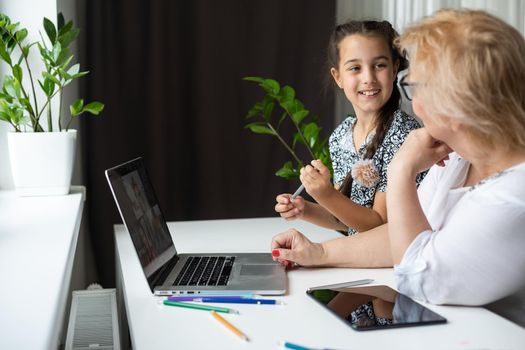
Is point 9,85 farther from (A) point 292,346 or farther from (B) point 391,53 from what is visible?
(A) point 292,346

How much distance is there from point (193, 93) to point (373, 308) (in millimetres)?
1908

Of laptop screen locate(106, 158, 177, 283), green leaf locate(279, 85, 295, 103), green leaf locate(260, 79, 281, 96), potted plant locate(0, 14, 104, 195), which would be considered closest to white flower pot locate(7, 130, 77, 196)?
potted plant locate(0, 14, 104, 195)

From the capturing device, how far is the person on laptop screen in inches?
41.9

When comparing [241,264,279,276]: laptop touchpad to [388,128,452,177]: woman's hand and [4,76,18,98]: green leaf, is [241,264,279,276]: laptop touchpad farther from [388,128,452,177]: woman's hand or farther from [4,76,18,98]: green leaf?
[4,76,18,98]: green leaf

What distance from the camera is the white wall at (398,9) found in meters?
3.06

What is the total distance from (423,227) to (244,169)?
1839 mm

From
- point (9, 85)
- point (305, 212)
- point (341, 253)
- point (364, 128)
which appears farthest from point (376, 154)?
point (9, 85)

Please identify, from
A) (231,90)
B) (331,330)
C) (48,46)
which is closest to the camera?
(331,330)

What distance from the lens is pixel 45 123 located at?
2.23 meters

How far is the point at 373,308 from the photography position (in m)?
1.11

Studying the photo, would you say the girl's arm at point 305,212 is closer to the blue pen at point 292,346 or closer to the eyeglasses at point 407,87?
the eyeglasses at point 407,87

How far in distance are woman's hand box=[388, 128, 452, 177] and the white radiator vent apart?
2.04 feet

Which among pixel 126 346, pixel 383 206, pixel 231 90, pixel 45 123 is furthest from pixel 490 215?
pixel 231 90

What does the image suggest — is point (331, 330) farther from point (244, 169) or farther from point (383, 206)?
point (244, 169)
